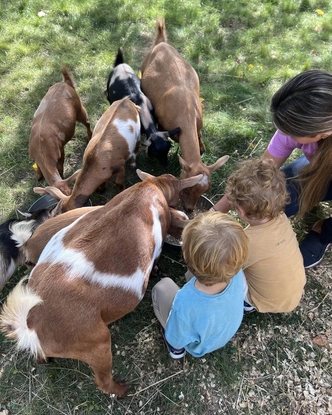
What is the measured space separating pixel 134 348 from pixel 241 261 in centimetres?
158

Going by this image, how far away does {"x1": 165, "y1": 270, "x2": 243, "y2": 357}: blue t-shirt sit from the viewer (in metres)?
2.25

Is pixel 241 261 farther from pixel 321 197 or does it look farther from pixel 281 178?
pixel 321 197

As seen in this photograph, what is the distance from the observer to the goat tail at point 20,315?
2.14m

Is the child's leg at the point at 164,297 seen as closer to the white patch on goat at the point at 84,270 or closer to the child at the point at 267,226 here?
the white patch on goat at the point at 84,270

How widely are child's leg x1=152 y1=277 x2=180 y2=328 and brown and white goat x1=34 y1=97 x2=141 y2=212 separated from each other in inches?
49.5

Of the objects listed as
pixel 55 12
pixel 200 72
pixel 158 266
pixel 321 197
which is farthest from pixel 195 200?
pixel 55 12

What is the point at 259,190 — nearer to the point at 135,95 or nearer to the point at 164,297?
the point at 164,297

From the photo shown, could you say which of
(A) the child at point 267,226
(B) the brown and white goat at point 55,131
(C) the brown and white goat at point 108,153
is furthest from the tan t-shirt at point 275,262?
(B) the brown and white goat at point 55,131

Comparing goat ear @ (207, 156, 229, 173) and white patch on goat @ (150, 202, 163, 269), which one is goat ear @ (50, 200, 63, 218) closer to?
white patch on goat @ (150, 202, 163, 269)

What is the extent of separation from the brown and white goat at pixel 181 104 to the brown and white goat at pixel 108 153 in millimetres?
388

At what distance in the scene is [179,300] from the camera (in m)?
2.32

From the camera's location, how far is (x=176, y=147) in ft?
15.4

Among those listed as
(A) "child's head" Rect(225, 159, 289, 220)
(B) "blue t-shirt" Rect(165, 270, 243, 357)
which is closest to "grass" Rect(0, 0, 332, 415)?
(B) "blue t-shirt" Rect(165, 270, 243, 357)

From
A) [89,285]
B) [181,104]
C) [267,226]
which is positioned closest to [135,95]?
[181,104]
